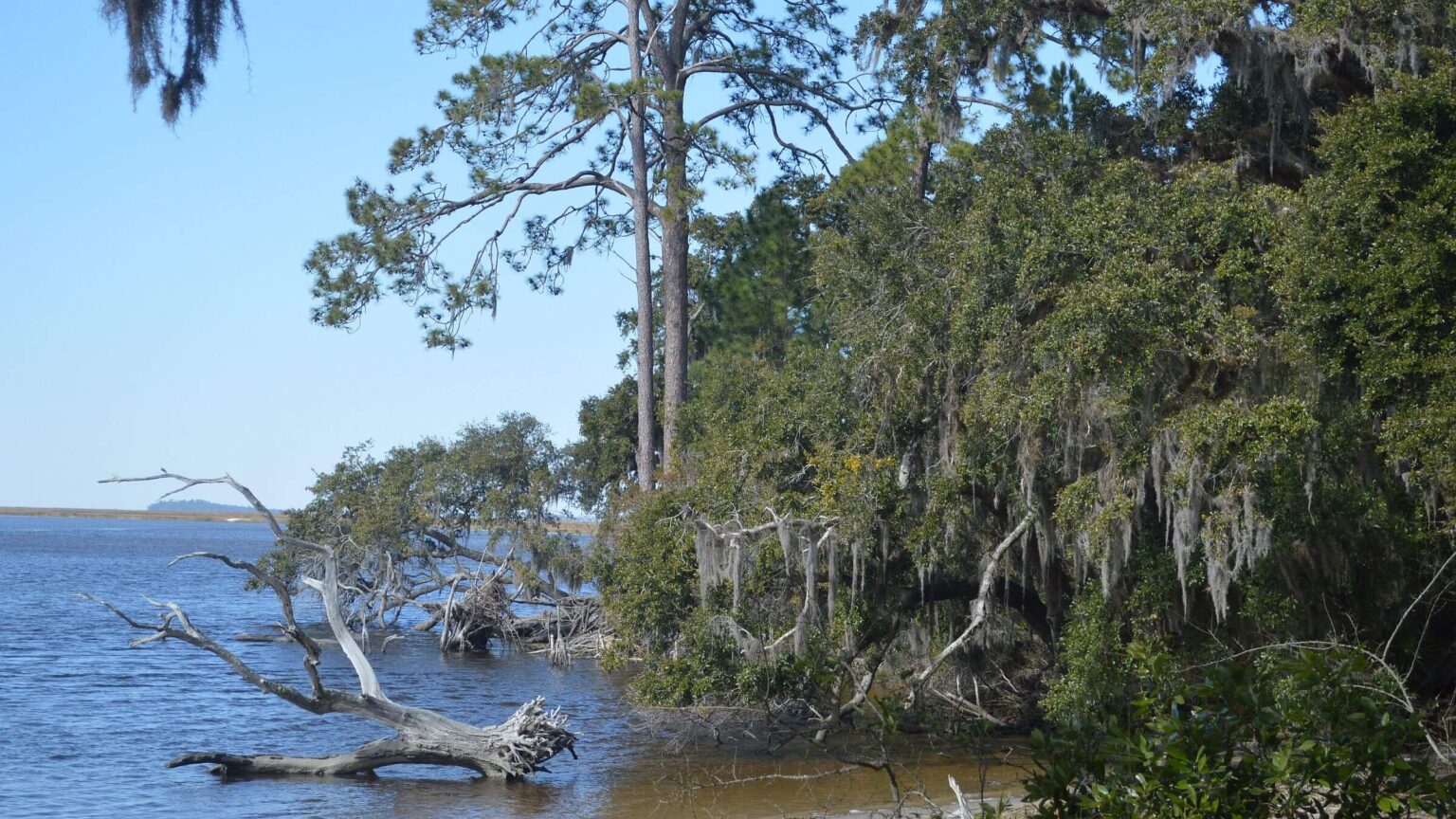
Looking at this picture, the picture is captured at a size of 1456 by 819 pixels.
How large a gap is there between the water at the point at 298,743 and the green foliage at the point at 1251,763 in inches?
209

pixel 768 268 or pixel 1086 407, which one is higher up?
pixel 768 268

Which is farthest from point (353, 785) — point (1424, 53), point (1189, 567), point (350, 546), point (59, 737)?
point (350, 546)

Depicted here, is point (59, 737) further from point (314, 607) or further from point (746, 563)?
point (314, 607)

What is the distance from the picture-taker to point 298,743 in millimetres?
18828

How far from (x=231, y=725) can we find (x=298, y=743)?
8.30ft

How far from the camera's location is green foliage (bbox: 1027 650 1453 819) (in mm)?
4945

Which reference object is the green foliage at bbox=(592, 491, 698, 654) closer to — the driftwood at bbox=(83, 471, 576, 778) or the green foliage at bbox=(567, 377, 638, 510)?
the driftwood at bbox=(83, 471, 576, 778)

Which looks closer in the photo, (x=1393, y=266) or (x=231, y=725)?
(x=1393, y=266)

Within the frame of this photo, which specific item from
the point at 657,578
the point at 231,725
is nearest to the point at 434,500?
the point at 231,725

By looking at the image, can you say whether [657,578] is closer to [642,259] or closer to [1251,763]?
[642,259]

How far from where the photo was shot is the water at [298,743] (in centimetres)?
1378

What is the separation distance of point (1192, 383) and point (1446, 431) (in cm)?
243

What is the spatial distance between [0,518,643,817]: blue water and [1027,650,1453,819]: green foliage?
8793mm

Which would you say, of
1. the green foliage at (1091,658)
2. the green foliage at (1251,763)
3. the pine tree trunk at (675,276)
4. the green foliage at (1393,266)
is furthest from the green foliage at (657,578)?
the green foliage at (1251,763)
